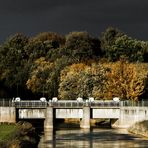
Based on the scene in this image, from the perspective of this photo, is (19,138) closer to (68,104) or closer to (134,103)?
(68,104)

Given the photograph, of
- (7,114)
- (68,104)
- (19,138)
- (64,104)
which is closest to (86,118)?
(68,104)

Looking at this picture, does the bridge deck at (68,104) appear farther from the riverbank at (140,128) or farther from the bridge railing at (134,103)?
the riverbank at (140,128)

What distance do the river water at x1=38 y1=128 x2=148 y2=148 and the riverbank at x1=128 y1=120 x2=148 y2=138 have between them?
1470mm

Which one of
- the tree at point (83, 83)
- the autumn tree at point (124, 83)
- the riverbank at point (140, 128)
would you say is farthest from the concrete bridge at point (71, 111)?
the tree at point (83, 83)

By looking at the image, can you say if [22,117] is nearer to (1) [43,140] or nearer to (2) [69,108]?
(2) [69,108]

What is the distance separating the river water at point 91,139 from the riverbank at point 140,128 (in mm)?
1470

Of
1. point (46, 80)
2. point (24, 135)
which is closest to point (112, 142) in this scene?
point (24, 135)

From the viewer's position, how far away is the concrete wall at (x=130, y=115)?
12250 centimetres

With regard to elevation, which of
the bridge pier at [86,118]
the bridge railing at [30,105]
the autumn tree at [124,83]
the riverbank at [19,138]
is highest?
the autumn tree at [124,83]

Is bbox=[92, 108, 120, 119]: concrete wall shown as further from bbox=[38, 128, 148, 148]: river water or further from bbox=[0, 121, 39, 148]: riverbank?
bbox=[0, 121, 39, 148]: riverbank

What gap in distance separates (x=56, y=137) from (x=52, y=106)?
69.4 ft

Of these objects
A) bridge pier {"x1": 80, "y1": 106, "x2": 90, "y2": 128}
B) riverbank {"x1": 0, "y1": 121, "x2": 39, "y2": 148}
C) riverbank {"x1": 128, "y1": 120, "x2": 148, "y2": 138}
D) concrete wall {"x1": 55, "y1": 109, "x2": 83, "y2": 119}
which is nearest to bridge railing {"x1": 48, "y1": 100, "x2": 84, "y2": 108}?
concrete wall {"x1": 55, "y1": 109, "x2": 83, "y2": 119}

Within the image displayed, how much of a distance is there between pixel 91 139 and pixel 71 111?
25711 millimetres

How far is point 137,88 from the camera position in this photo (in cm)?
14975
